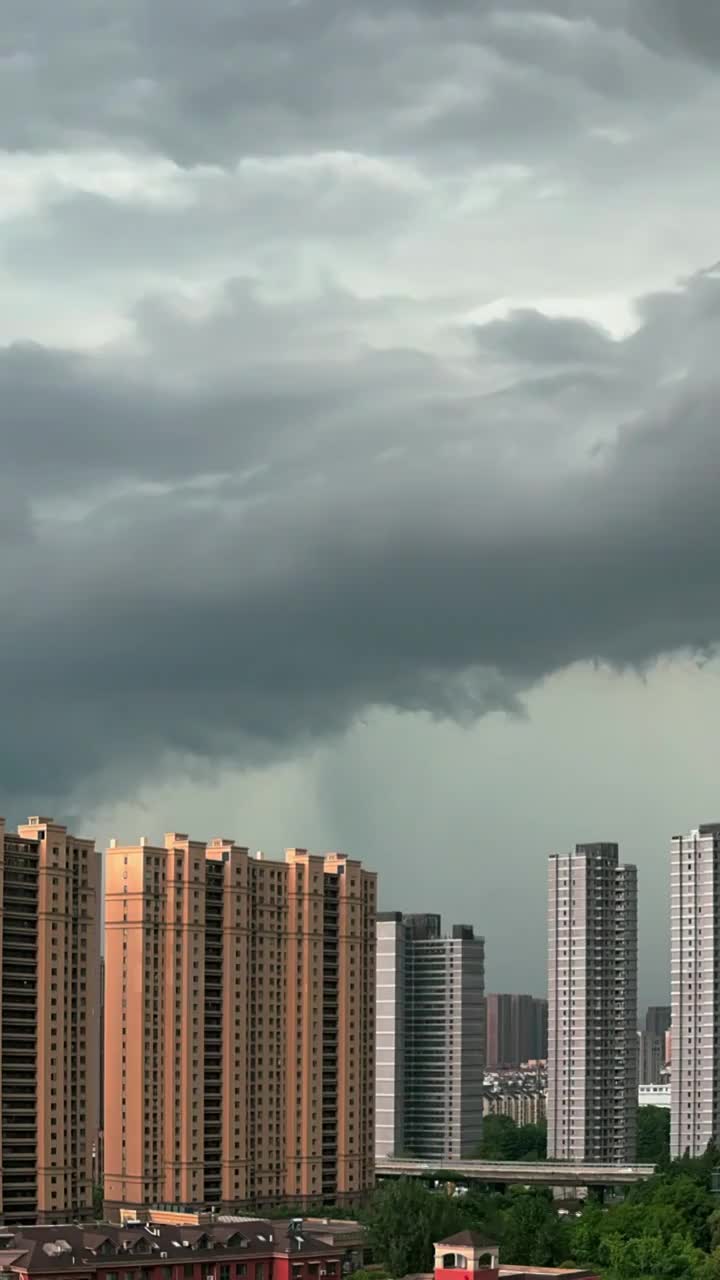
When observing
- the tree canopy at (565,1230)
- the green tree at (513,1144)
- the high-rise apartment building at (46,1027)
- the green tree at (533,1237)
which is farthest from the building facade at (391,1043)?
the green tree at (533,1237)

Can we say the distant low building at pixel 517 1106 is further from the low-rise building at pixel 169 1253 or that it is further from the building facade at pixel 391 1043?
the low-rise building at pixel 169 1253

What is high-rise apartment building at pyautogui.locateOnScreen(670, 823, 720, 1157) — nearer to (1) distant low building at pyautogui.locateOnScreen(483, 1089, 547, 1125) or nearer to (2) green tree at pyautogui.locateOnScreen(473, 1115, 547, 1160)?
(2) green tree at pyautogui.locateOnScreen(473, 1115, 547, 1160)

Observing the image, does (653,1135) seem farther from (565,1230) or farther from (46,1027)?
(46,1027)

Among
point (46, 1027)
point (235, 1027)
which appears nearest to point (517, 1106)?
point (235, 1027)

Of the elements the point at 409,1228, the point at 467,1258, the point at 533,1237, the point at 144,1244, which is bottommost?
the point at 533,1237

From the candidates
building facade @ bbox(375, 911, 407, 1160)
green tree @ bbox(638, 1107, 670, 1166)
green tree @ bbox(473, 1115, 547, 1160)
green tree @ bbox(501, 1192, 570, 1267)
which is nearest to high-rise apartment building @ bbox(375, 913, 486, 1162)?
building facade @ bbox(375, 911, 407, 1160)

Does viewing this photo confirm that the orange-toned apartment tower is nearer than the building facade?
Yes
